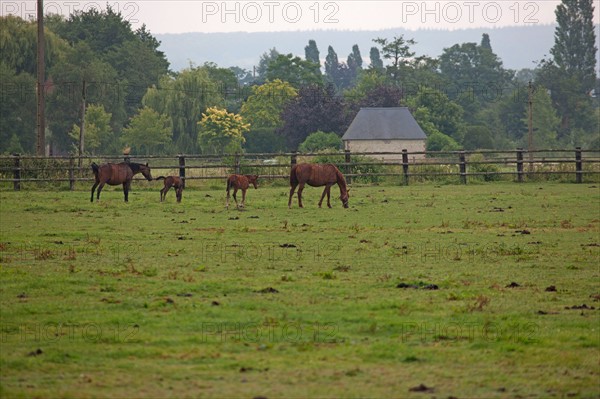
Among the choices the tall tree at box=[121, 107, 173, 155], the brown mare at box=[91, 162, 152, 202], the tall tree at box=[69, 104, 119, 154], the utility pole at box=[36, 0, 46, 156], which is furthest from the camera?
the tall tree at box=[121, 107, 173, 155]

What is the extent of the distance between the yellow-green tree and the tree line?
5.4 inches

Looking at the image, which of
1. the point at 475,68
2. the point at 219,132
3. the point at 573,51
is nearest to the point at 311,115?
the point at 219,132

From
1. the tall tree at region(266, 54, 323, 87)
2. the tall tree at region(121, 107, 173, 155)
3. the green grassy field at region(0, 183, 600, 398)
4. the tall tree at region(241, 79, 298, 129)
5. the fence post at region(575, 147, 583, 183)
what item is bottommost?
the green grassy field at region(0, 183, 600, 398)

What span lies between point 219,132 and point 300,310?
80.0m

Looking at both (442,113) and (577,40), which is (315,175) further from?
(577,40)

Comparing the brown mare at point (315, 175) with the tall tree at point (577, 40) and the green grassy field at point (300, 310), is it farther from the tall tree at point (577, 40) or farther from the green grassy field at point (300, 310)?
the tall tree at point (577, 40)

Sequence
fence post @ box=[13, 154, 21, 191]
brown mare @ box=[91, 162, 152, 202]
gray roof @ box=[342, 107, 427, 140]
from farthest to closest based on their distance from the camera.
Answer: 1. gray roof @ box=[342, 107, 427, 140]
2. fence post @ box=[13, 154, 21, 191]
3. brown mare @ box=[91, 162, 152, 202]

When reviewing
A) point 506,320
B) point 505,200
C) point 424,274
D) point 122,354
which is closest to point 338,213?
point 505,200

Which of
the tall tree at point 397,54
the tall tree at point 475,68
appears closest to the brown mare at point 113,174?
the tall tree at point 397,54

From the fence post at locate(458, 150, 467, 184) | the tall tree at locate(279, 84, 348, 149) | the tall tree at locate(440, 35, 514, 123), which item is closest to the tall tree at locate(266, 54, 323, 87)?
the tall tree at locate(440, 35, 514, 123)

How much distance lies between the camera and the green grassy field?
8203 mm

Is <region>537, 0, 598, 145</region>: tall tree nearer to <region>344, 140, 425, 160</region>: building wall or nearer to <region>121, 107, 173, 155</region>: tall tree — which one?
<region>344, 140, 425, 160</region>: building wall

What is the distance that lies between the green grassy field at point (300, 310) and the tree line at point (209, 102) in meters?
49.2

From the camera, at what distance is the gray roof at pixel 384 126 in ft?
286
